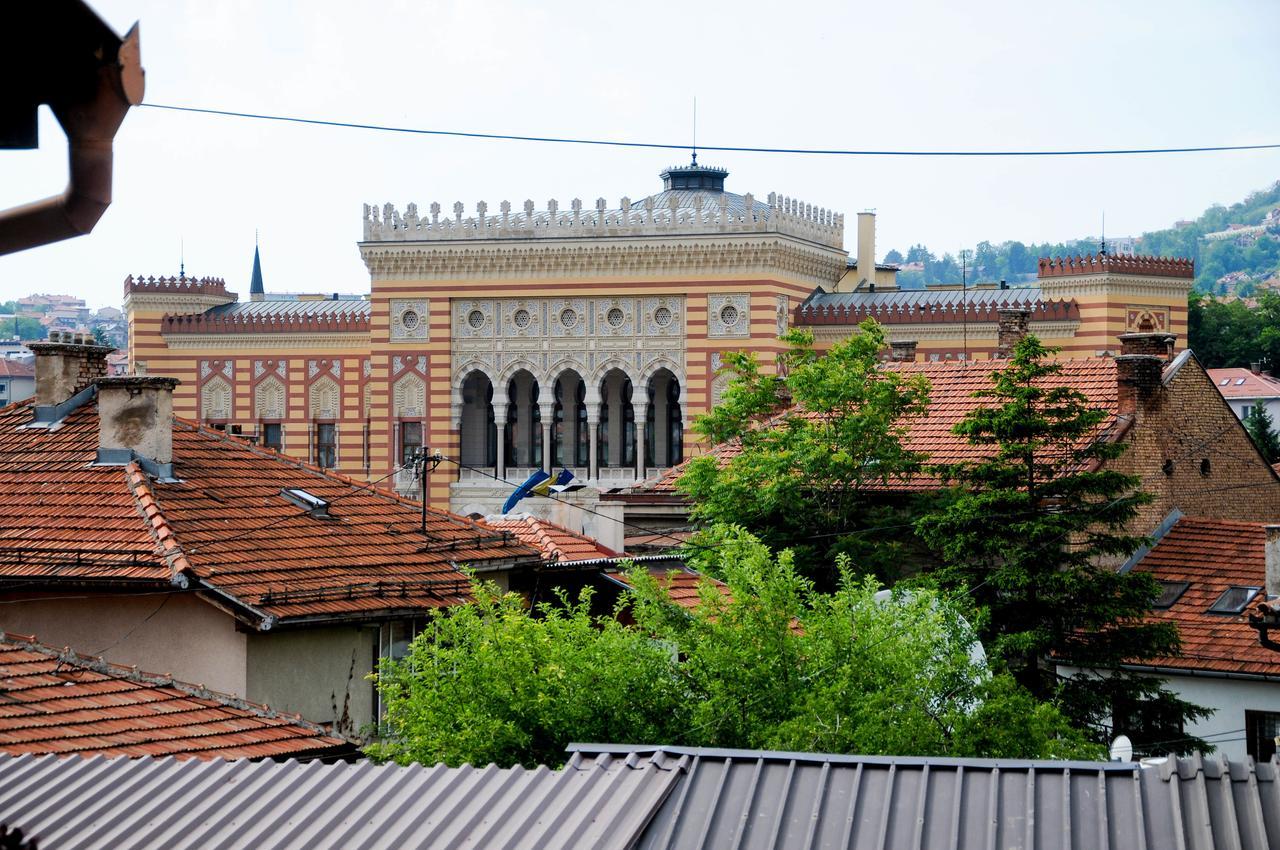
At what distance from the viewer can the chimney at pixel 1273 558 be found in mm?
18031

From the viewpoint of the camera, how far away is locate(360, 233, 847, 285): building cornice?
45562 mm

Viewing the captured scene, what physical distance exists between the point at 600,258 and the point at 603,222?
95 centimetres

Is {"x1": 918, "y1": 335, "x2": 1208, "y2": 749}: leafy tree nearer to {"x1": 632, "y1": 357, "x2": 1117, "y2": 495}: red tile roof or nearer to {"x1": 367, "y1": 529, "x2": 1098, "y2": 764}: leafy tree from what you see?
{"x1": 632, "y1": 357, "x2": 1117, "y2": 495}: red tile roof

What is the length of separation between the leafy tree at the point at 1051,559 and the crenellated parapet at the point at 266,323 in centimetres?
3039

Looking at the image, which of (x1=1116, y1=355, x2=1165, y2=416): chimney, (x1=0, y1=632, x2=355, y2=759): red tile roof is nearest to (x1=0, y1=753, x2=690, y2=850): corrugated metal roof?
(x1=0, y1=632, x2=355, y2=759): red tile roof

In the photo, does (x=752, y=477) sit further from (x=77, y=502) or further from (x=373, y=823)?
(x=373, y=823)

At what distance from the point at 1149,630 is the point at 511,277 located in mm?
29919

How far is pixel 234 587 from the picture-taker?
1394 centimetres

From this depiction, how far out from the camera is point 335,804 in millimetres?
6789

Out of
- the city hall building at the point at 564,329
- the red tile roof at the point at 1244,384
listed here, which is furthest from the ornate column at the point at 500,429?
the red tile roof at the point at 1244,384

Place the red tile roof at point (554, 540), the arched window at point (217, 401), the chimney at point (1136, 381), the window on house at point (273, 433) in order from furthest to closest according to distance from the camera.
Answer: the arched window at point (217, 401) → the window on house at point (273, 433) → the chimney at point (1136, 381) → the red tile roof at point (554, 540)

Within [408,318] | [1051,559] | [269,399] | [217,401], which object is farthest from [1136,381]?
[217,401]

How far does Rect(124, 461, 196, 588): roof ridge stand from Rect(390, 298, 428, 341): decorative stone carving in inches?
1235

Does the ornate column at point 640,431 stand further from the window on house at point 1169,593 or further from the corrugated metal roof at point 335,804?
the corrugated metal roof at point 335,804
